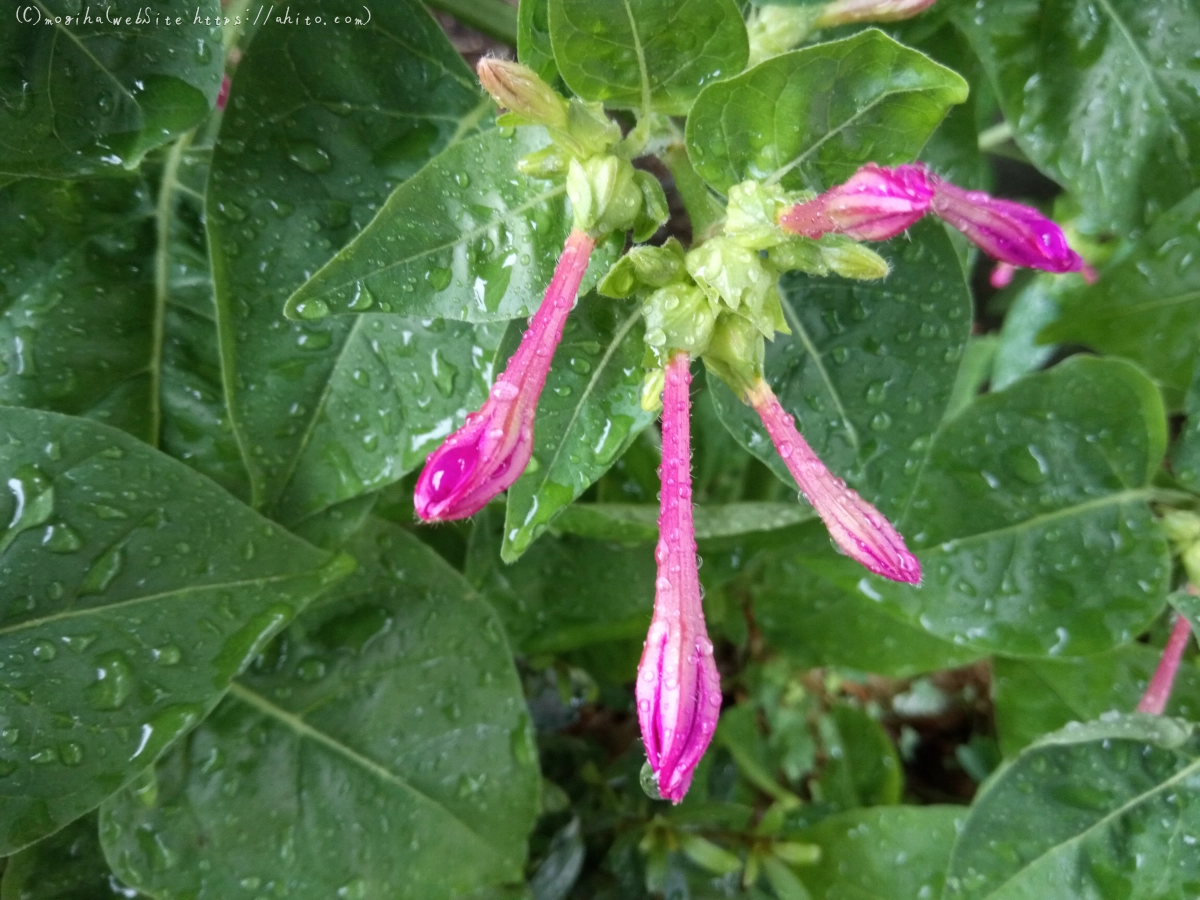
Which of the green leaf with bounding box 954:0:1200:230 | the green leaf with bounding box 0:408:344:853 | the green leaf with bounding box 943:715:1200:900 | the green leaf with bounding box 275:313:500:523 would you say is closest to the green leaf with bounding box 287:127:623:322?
the green leaf with bounding box 275:313:500:523

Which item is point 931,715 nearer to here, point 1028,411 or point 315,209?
point 1028,411

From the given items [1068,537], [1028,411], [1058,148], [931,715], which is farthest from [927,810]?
[1058,148]

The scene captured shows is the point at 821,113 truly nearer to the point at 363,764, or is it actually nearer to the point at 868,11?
the point at 868,11

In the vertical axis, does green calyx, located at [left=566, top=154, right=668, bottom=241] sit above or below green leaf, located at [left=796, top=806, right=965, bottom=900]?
above

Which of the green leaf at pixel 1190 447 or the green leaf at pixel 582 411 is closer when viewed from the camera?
the green leaf at pixel 582 411

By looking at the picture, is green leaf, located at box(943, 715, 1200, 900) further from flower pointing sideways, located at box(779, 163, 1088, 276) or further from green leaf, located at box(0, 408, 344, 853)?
green leaf, located at box(0, 408, 344, 853)

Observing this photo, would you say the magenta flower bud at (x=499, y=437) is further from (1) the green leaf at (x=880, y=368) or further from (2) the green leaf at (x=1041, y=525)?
(2) the green leaf at (x=1041, y=525)

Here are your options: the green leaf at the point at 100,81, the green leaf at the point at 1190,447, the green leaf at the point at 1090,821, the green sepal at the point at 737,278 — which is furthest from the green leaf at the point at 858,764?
the green leaf at the point at 100,81
